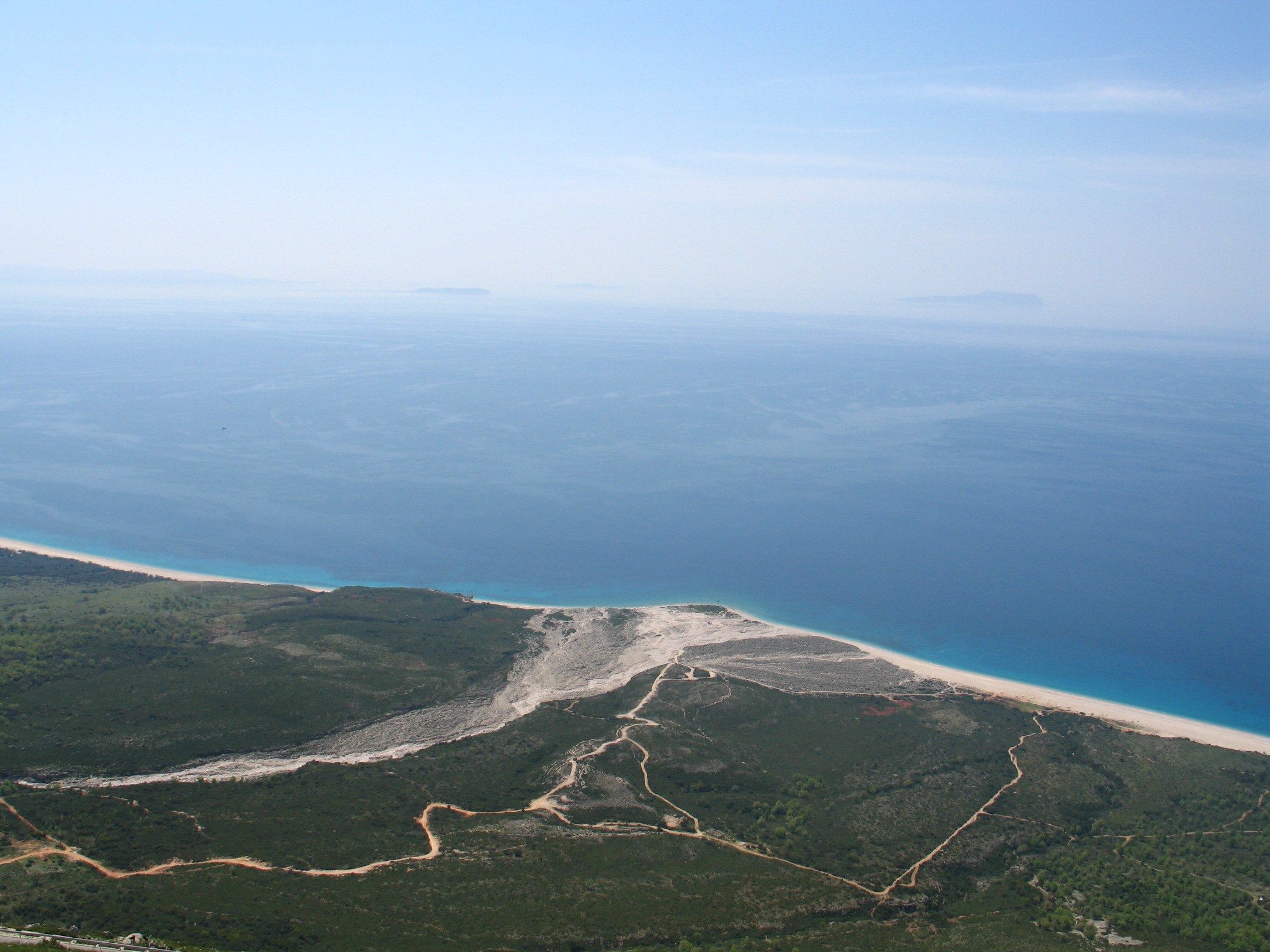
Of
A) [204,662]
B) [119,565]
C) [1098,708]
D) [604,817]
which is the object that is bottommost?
[1098,708]

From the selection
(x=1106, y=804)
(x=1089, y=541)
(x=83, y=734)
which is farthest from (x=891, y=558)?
(x=83, y=734)

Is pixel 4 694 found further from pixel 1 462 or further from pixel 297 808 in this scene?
pixel 1 462

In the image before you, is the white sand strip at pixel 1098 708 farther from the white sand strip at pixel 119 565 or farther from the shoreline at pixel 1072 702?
the white sand strip at pixel 119 565

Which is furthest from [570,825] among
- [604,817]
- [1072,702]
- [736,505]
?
[736,505]

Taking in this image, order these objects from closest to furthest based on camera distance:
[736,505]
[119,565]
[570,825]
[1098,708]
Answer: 1. [570,825]
2. [1098,708]
3. [119,565]
4. [736,505]

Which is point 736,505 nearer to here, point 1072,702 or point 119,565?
point 1072,702

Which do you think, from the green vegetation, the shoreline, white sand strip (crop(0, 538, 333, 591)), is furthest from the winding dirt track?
white sand strip (crop(0, 538, 333, 591))
